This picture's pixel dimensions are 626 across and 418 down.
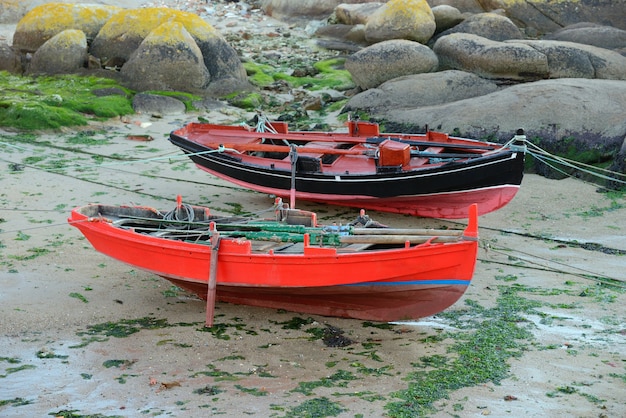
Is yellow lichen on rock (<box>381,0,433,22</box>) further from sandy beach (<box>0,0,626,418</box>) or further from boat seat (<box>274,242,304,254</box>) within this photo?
boat seat (<box>274,242,304,254</box>)

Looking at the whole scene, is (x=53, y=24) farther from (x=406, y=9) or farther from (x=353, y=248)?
(x=353, y=248)

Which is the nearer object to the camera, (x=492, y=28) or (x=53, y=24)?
(x=492, y=28)

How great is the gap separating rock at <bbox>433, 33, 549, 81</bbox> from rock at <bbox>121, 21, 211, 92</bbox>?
541 cm

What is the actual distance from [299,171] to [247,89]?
25.2ft

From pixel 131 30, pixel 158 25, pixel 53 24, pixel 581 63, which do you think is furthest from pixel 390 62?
pixel 53 24

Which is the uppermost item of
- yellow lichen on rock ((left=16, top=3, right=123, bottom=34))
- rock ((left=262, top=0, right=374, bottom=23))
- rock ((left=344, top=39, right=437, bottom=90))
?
rock ((left=262, top=0, right=374, bottom=23))

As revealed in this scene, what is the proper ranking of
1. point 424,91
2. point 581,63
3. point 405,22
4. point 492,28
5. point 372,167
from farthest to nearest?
point 492,28 < point 405,22 < point 581,63 < point 424,91 < point 372,167

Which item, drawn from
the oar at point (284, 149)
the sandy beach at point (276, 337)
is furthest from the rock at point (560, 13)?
the oar at point (284, 149)

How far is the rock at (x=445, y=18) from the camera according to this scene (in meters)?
20.1

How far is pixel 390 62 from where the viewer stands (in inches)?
685

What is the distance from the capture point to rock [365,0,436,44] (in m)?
19.3

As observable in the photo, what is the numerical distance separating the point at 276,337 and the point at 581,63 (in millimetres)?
11052

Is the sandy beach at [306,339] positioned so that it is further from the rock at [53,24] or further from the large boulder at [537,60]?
the rock at [53,24]

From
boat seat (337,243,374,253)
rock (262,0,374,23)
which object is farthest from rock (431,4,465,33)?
boat seat (337,243,374,253)
